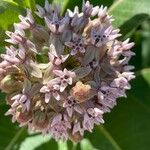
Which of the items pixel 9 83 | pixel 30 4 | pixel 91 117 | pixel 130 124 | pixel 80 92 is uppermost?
pixel 30 4

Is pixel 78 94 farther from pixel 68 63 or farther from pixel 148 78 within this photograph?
pixel 148 78

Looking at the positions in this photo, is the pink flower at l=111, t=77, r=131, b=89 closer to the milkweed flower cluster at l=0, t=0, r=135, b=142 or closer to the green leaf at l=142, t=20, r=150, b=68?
the milkweed flower cluster at l=0, t=0, r=135, b=142

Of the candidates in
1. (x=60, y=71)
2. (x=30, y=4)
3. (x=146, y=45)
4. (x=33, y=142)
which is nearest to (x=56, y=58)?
(x=60, y=71)

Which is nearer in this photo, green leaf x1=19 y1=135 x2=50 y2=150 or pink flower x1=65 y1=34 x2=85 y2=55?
pink flower x1=65 y1=34 x2=85 y2=55

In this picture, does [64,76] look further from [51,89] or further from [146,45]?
[146,45]

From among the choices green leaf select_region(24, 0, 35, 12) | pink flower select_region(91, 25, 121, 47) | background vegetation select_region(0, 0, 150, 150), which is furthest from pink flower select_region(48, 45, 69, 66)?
background vegetation select_region(0, 0, 150, 150)

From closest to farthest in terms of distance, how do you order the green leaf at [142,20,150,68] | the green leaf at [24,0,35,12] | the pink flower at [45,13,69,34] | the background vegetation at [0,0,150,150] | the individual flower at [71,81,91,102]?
the individual flower at [71,81,91,102] < the pink flower at [45,13,69,34] < the green leaf at [24,0,35,12] < the background vegetation at [0,0,150,150] < the green leaf at [142,20,150,68]

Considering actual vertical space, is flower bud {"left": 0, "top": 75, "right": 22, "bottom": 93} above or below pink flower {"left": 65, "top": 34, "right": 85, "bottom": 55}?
below

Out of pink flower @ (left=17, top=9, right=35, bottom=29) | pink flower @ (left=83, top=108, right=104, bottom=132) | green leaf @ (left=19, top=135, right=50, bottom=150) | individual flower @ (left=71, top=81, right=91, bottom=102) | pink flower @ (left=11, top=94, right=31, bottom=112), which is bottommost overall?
green leaf @ (left=19, top=135, right=50, bottom=150)

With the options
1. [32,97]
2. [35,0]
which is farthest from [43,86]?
[35,0]
